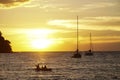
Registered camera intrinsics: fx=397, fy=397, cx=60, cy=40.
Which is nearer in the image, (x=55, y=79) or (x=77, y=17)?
(x=55, y=79)

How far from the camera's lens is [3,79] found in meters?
81.0


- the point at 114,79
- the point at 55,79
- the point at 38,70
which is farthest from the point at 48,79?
the point at 38,70

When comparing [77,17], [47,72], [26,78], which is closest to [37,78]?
[26,78]

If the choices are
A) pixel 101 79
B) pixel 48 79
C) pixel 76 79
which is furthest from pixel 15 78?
pixel 101 79

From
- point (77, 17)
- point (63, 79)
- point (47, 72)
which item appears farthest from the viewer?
point (77, 17)

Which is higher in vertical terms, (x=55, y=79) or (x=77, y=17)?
(x=77, y=17)

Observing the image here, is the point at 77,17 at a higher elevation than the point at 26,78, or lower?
higher

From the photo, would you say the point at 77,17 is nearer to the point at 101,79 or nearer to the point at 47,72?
the point at 47,72

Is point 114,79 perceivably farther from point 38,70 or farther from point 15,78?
point 38,70

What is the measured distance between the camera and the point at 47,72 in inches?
3839

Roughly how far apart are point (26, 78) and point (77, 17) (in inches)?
2556

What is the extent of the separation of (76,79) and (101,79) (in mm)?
5008

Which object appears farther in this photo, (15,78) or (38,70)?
(38,70)

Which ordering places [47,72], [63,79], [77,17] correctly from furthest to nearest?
[77,17], [47,72], [63,79]
